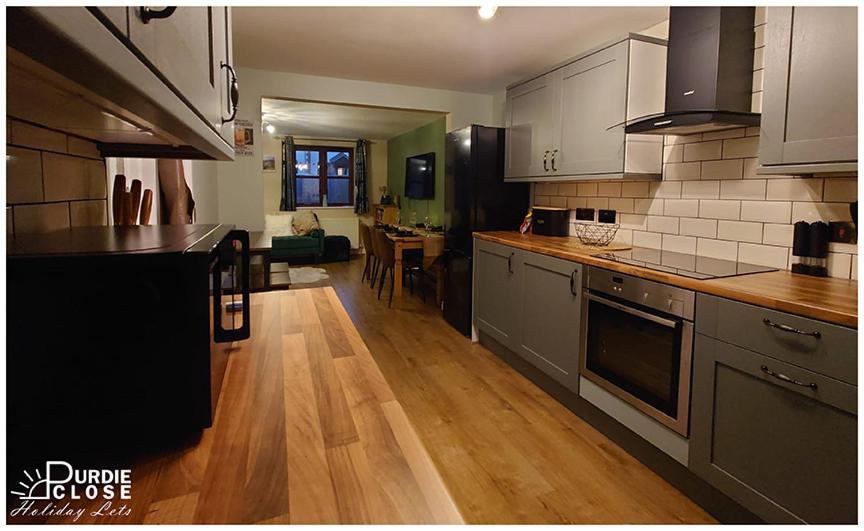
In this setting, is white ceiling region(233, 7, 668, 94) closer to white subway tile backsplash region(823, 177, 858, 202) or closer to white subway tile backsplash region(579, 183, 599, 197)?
white subway tile backsplash region(579, 183, 599, 197)

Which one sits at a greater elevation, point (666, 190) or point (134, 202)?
point (666, 190)

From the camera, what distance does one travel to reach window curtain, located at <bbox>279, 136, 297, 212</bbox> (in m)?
8.37

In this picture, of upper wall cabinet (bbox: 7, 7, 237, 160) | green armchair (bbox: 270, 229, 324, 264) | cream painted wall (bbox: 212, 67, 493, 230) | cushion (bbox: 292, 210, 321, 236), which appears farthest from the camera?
cushion (bbox: 292, 210, 321, 236)

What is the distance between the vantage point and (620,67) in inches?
102

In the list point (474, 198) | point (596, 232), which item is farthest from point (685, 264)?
point (474, 198)

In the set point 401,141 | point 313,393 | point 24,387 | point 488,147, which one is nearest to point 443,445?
point 313,393

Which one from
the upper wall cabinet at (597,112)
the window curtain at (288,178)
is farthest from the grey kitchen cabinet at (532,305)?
the window curtain at (288,178)

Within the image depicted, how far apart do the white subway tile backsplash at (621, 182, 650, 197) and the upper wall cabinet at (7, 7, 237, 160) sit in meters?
2.48

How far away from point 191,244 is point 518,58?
320 cm

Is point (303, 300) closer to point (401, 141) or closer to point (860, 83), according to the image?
point (860, 83)

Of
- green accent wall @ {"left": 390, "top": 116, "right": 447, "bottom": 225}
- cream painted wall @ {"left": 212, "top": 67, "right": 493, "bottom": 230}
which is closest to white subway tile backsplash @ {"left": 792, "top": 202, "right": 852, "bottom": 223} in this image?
cream painted wall @ {"left": 212, "top": 67, "right": 493, "bottom": 230}

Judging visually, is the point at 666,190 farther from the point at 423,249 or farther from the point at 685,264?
the point at 423,249

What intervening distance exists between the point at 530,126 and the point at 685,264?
1687 millimetres

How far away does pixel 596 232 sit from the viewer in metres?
3.24
